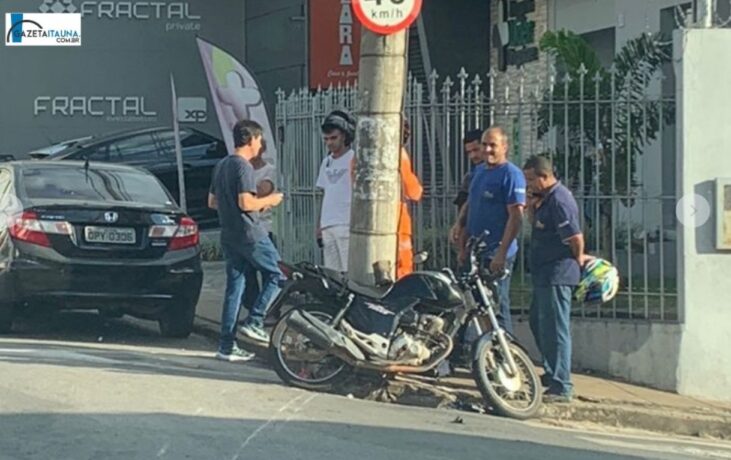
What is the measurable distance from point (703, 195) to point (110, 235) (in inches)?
188

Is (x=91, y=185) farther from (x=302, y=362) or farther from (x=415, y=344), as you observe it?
(x=415, y=344)

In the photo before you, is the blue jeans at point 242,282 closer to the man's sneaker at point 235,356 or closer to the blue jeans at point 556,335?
Answer: the man's sneaker at point 235,356

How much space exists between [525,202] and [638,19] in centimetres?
672

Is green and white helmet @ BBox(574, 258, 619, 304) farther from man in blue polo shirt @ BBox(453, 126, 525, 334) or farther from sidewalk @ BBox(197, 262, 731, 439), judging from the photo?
sidewalk @ BBox(197, 262, 731, 439)

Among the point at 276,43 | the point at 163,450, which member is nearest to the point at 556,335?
the point at 163,450

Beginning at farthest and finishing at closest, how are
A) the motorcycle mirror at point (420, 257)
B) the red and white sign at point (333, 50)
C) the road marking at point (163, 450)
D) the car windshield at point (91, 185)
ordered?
1. the red and white sign at point (333, 50)
2. the car windshield at point (91, 185)
3. the motorcycle mirror at point (420, 257)
4. the road marking at point (163, 450)

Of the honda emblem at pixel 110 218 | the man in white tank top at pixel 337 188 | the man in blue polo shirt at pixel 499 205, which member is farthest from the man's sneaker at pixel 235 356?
the man in blue polo shirt at pixel 499 205

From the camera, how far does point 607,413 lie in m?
9.02

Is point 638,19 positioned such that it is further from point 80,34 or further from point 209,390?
point 80,34

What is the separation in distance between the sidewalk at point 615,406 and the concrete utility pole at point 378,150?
3.02ft

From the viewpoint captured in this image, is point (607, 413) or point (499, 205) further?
point (499, 205)

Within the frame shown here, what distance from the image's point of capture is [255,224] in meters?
10.1

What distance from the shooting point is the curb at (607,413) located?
8.98 metres

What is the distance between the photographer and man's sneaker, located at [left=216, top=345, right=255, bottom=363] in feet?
33.5
